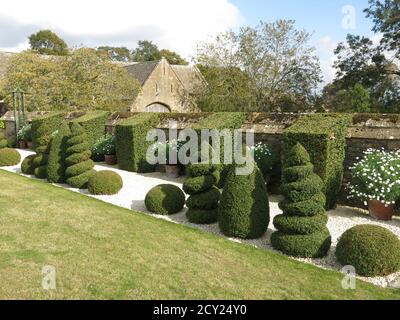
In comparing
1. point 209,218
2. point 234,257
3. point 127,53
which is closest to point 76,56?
point 209,218

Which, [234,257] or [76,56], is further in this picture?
[76,56]

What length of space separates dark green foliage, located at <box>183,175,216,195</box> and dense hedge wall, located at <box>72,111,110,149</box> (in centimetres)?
1061

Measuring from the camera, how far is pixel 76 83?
82.7ft

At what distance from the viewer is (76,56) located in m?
24.9

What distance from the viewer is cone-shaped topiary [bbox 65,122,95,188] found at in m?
12.9

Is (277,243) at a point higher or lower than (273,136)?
lower

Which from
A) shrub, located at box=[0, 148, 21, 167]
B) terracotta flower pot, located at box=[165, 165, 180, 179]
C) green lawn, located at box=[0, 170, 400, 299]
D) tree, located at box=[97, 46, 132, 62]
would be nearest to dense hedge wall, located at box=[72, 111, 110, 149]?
shrub, located at box=[0, 148, 21, 167]

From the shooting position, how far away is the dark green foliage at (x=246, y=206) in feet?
26.3

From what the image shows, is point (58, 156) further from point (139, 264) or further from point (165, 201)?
point (139, 264)

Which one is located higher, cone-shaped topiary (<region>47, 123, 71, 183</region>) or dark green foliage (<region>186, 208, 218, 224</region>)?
cone-shaped topiary (<region>47, 123, 71, 183</region>)

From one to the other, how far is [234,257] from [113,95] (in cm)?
2133

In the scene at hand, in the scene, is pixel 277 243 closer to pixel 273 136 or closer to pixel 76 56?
pixel 273 136

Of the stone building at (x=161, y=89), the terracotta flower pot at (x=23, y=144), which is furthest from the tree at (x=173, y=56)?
the terracotta flower pot at (x=23, y=144)

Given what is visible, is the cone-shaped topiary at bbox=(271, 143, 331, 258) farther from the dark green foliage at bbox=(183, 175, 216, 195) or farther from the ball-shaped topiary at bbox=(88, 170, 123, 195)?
the ball-shaped topiary at bbox=(88, 170, 123, 195)
